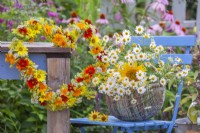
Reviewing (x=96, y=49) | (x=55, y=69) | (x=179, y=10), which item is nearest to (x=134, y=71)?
(x=96, y=49)

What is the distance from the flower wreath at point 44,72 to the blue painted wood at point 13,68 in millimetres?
52

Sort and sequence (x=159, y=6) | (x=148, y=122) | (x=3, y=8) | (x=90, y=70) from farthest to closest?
(x=159, y=6) → (x=3, y=8) → (x=148, y=122) → (x=90, y=70)

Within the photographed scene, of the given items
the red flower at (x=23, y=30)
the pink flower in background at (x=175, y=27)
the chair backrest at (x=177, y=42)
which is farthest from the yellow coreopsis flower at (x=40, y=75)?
the pink flower in background at (x=175, y=27)

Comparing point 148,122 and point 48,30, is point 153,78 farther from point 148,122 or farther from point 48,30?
point 48,30

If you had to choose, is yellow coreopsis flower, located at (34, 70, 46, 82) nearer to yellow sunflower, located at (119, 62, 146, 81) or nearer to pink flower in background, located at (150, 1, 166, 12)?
yellow sunflower, located at (119, 62, 146, 81)

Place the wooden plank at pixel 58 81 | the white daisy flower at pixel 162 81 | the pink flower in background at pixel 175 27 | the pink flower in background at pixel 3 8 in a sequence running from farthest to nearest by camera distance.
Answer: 1. the pink flower in background at pixel 175 27
2. the pink flower in background at pixel 3 8
3. the white daisy flower at pixel 162 81
4. the wooden plank at pixel 58 81

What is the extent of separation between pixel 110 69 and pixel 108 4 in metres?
2.86

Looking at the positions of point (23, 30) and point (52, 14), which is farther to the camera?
point (52, 14)

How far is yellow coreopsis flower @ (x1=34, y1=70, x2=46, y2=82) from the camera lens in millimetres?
3352

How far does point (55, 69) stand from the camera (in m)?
3.40

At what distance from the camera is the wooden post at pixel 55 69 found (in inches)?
133

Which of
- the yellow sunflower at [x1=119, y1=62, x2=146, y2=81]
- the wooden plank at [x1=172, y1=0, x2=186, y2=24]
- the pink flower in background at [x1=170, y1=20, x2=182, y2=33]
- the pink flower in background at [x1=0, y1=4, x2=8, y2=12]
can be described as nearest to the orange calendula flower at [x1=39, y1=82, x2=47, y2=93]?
the yellow sunflower at [x1=119, y1=62, x2=146, y2=81]

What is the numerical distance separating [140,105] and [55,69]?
1.86 feet

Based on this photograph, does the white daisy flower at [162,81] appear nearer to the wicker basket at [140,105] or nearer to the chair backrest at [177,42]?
the wicker basket at [140,105]
